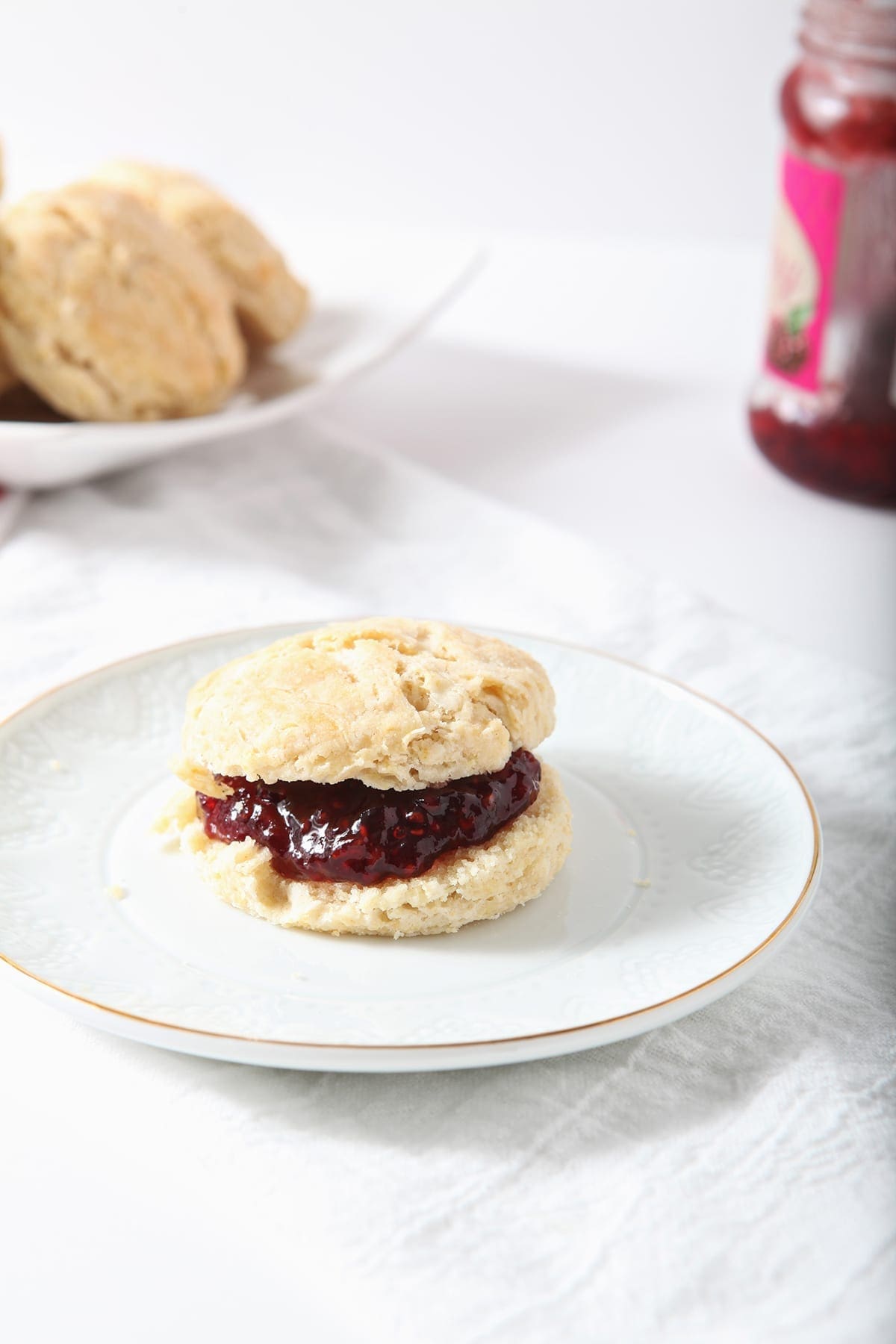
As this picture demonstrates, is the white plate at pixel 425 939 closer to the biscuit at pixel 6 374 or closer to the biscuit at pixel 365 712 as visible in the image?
the biscuit at pixel 365 712

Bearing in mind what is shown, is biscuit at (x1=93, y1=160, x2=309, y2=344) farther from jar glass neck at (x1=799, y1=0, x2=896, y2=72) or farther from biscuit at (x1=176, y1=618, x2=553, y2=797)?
biscuit at (x1=176, y1=618, x2=553, y2=797)

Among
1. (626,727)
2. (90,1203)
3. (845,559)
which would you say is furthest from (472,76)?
(90,1203)

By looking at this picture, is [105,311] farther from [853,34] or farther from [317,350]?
[853,34]

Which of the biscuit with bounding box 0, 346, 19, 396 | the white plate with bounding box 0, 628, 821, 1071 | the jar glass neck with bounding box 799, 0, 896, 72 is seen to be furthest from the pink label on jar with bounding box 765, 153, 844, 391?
the biscuit with bounding box 0, 346, 19, 396

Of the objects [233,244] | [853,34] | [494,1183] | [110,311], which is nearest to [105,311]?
[110,311]

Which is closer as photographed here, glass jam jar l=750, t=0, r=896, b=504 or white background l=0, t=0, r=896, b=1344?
white background l=0, t=0, r=896, b=1344

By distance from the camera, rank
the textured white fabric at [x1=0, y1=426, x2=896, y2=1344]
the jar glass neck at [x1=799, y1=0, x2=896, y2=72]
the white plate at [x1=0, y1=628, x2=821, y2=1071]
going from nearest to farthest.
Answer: the textured white fabric at [x1=0, y1=426, x2=896, y2=1344] < the white plate at [x1=0, y1=628, x2=821, y2=1071] < the jar glass neck at [x1=799, y1=0, x2=896, y2=72]

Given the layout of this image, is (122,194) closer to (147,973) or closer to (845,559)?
(845,559)
